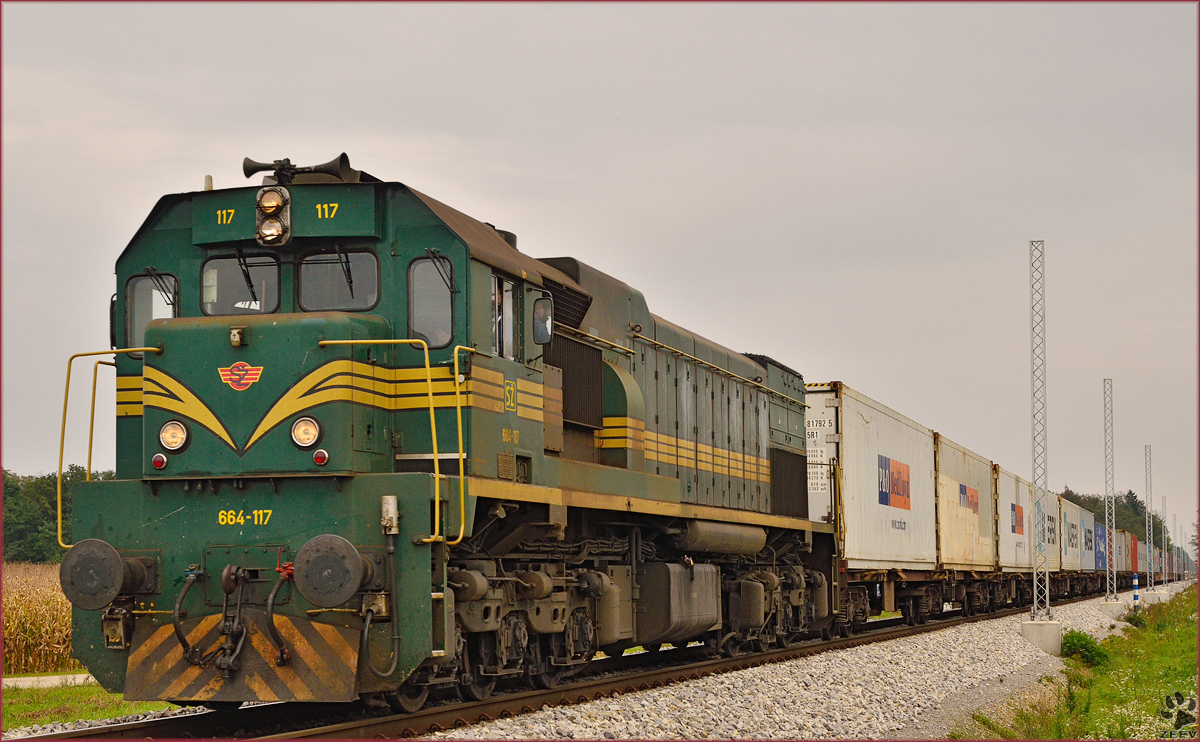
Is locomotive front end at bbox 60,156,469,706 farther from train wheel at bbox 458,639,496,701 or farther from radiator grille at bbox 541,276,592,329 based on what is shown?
radiator grille at bbox 541,276,592,329

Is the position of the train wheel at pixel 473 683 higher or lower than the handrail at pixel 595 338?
lower

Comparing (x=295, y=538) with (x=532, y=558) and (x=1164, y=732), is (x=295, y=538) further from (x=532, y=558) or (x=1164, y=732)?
(x=1164, y=732)

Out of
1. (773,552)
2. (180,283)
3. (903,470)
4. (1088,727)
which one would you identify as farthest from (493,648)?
(903,470)

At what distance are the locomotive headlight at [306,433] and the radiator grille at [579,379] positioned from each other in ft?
9.95

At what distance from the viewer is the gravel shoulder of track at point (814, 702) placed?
32.2 feet

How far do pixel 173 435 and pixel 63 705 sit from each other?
5479 millimetres

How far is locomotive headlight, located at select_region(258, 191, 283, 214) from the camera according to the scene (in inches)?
381

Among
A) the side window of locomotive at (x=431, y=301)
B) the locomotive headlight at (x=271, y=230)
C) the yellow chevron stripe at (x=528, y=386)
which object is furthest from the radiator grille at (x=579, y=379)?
the locomotive headlight at (x=271, y=230)

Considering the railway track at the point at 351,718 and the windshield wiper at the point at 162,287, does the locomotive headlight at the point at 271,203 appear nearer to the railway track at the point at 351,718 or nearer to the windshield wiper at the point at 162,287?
the windshield wiper at the point at 162,287

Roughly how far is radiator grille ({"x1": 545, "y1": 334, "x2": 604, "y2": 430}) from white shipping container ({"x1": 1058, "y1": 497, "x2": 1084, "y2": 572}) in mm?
33882

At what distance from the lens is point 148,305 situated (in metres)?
10.1

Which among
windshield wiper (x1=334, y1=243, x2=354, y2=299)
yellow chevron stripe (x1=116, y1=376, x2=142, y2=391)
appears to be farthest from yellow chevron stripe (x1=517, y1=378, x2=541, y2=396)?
yellow chevron stripe (x1=116, y1=376, x2=142, y2=391)

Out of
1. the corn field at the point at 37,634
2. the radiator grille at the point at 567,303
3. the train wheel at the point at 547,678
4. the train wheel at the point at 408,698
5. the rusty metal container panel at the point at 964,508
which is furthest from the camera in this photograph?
the rusty metal container panel at the point at 964,508

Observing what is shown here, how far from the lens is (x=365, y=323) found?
944cm
